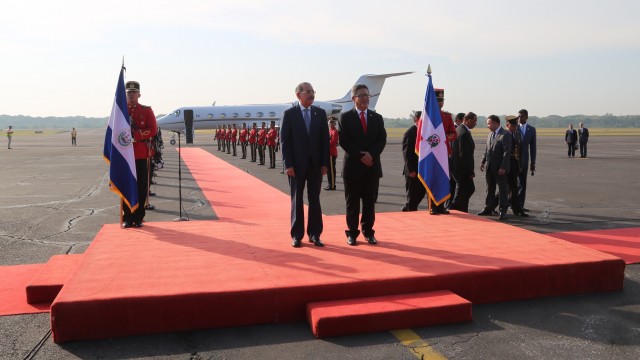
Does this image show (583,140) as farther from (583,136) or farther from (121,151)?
(121,151)

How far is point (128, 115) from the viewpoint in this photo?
22.6 ft

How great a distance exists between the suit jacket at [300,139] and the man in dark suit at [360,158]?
1.13ft

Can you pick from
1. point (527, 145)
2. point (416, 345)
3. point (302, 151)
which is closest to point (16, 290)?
point (302, 151)

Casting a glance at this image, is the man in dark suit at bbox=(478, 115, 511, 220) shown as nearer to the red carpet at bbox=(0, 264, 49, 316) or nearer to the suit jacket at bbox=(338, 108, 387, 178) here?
the suit jacket at bbox=(338, 108, 387, 178)

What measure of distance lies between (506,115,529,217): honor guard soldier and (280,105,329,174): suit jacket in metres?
4.75

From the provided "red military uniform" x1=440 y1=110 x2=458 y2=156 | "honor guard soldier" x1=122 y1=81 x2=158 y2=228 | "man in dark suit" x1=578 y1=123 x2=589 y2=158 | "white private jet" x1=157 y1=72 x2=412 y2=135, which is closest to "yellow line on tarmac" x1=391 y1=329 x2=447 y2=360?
"honor guard soldier" x1=122 y1=81 x2=158 y2=228

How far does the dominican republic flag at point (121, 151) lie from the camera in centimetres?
674

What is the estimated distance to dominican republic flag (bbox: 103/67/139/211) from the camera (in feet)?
22.1

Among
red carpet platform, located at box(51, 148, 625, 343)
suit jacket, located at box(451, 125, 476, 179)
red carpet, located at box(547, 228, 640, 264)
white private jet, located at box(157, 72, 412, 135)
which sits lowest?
red carpet, located at box(547, 228, 640, 264)

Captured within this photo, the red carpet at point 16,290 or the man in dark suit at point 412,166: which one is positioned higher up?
the man in dark suit at point 412,166

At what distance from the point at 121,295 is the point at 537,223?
267 inches

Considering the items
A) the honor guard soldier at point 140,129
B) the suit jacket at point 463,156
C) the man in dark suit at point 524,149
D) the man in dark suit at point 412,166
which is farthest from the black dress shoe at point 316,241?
the man in dark suit at point 524,149

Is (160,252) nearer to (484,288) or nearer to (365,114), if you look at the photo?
(365,114)

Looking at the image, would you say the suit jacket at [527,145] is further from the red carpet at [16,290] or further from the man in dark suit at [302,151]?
the red carpet at [16,290]
